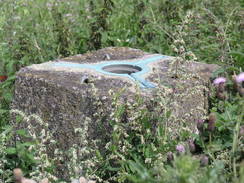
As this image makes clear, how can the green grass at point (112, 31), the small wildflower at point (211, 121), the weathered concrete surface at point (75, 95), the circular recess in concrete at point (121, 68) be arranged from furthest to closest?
1. the green grass at point (112, 31)
2. the circular recess in concrete at point (121, 68)
3. the weathered concrete surface at point (75, 95)
4. the small wildflower at point (211, 121)

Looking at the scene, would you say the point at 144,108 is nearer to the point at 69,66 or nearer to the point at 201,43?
the point at 69,66

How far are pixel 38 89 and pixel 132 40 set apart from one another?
169 centimetres

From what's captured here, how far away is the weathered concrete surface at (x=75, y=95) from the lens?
3.00 meters

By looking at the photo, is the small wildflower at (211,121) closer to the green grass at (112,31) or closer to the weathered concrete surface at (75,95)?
the weathered concrete surface at (75,95)

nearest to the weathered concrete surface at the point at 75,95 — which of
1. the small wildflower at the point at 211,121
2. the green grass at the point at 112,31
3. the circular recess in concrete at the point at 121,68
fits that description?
the circular recess in concrete at the point at 121,68

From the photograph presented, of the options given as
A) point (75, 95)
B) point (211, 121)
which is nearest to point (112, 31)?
point (75, 95)

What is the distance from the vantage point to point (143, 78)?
3281 millimetres

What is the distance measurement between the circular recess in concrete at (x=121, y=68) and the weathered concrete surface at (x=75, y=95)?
110 millimetres

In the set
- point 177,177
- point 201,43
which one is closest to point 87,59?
point 201,43

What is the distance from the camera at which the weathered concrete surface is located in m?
3.00

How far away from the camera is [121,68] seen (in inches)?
141

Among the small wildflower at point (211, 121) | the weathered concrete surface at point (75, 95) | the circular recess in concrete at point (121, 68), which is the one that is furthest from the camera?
the circular recess in concrete at point (121, 68)

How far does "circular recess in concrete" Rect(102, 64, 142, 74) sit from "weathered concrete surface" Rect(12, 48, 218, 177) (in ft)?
0.36

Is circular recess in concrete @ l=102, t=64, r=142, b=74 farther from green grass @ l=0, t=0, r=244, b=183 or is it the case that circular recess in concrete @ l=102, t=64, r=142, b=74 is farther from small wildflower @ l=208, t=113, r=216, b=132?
small wildflower @ l=208, t=113, r=216, b=132
